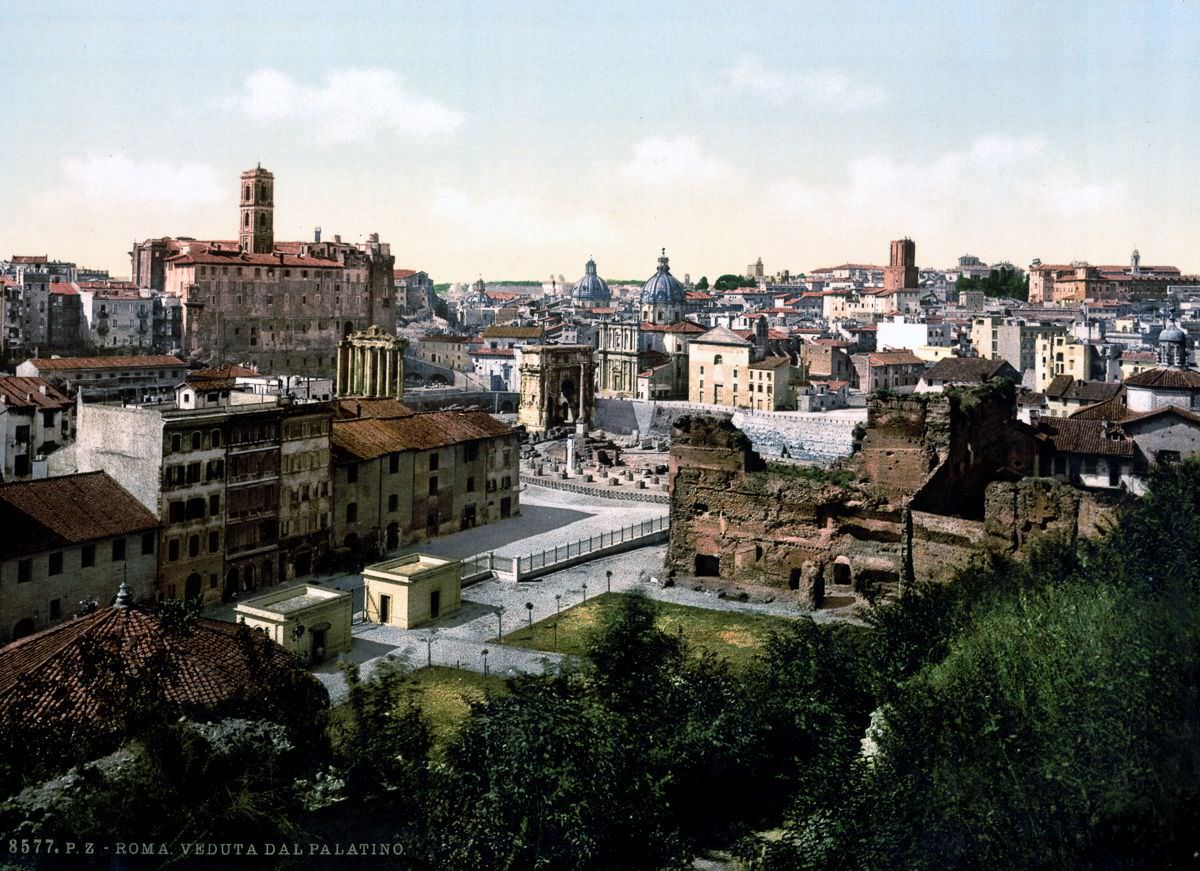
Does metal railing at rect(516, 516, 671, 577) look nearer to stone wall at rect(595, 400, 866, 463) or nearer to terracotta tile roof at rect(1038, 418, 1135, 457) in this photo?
terracotta tile roof at rect(1038, 418, 1135, 457)

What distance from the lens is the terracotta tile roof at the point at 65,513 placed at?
30.1m

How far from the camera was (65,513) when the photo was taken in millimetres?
31656

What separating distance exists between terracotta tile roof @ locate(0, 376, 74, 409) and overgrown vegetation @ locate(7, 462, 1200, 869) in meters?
31.8

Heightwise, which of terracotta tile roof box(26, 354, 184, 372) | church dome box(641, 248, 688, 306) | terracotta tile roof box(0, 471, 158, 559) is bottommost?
terracotta tile roof box(0, 471, 158, 559)

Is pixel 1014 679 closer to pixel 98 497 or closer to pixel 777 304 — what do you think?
pixel 98 497

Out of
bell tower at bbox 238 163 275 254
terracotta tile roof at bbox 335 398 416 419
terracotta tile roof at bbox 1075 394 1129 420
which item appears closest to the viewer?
terracotta tile roof at bbox 335 398 416 419

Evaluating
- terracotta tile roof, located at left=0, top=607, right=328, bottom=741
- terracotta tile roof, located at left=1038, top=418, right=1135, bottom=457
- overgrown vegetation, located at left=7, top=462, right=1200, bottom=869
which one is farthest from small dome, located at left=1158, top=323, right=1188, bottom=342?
terracotta tile roof, located at left=0, top=607, right=328, bottom=741

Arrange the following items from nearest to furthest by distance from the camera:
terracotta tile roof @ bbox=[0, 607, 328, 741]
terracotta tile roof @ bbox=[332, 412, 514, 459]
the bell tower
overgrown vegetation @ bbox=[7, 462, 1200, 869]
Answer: overgrown vegetation @ bbox=[7, 462, 1200, 869] < terracotta tile roof @ bbox=[0, 607, 328, 741] < terracotta tile roof @ bbox=[332, 412, 514, 459] < the bell tower

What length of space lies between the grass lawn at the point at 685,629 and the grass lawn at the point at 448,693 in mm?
2827

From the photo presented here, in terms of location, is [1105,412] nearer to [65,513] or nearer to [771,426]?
[771,426]

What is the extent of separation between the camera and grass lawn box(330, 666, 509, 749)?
953 inches

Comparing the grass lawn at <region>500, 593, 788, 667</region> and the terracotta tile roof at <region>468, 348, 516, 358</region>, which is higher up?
the terracotta tile roof at <region>468, 348, 516, 358</region>

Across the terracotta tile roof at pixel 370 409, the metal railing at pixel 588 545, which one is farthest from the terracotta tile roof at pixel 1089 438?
the terracotta tile roof at pixel 370 409

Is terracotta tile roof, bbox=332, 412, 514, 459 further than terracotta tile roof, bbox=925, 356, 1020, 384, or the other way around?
terracotta tile roof, bbox=925, 356, 1020, 384
